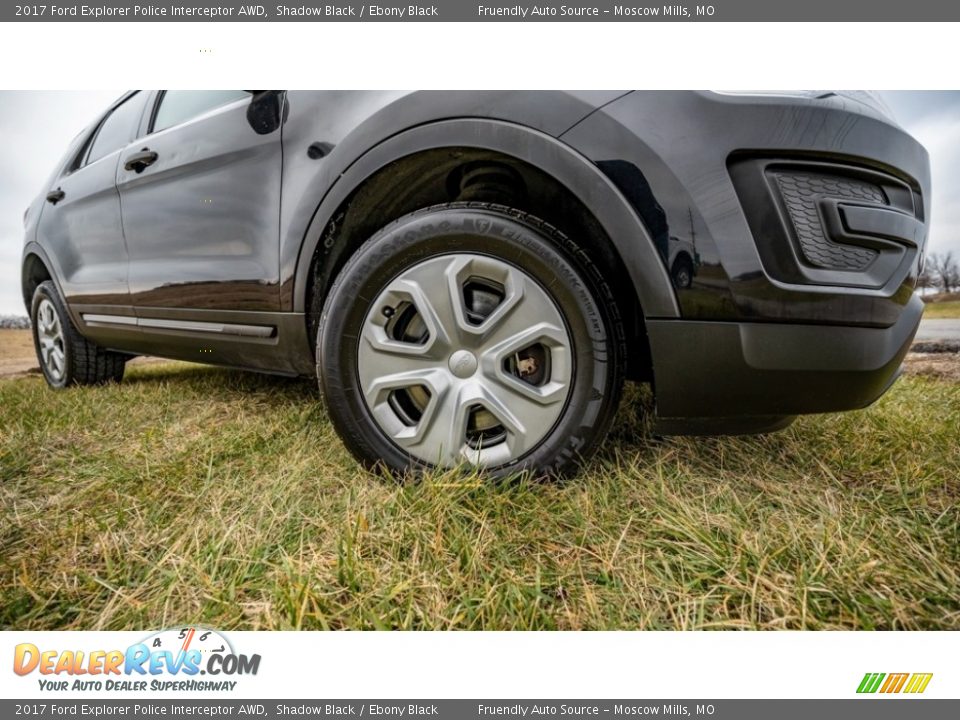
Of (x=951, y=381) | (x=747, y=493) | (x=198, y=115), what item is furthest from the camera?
(x=951, y=381)

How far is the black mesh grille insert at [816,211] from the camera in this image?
85 cm

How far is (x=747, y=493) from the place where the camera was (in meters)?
1.03

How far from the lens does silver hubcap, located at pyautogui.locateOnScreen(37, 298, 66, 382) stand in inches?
93.3

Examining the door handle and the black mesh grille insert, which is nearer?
the black mesh grille insert

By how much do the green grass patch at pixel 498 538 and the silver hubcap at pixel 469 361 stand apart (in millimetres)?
106

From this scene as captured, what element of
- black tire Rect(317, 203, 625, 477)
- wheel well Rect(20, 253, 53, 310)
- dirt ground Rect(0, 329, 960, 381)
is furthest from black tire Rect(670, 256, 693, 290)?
wheel well Rect(20, 253, 53, 310)

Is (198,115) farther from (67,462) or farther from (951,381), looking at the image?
(951,381)

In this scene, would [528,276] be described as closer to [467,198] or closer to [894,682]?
[467,198]

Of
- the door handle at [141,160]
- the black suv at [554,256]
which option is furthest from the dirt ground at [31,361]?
the black suv at [554,256]

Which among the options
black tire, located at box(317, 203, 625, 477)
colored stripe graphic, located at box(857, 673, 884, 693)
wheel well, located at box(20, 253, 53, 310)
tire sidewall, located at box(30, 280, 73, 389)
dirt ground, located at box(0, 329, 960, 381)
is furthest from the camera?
wheel well, located at box(20, 253, 53, 310)

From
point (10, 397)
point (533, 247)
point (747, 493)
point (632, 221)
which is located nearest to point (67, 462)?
point (10, 397)

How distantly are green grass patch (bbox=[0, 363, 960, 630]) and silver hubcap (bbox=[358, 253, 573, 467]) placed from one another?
0.11 metres

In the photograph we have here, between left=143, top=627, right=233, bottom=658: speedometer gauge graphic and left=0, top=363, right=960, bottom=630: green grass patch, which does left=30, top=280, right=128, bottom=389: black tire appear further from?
left=143, top=627, right=233, bottom=658: speedometer gauge graphic

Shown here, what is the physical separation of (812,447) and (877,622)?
25.2 inches
